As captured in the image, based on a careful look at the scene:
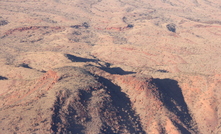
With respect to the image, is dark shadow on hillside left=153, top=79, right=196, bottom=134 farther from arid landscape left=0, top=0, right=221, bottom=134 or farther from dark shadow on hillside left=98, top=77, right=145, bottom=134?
dark shadow on hillside left=98, top=77, right=145, bottom=134

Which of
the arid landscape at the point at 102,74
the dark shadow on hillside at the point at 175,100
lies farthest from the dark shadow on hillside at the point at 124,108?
the dark shadow on hillside at the point at 175,100

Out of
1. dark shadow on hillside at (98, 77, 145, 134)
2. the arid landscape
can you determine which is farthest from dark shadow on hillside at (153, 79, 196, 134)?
dark shadow on hillside at (98, 77, 145, 134)

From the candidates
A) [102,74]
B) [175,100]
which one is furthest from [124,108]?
[175,100]

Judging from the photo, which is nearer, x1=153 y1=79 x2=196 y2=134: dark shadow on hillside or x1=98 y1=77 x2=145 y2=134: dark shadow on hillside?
x1=98 y1=77 x2=145 y2=134: dark shadow on hillside

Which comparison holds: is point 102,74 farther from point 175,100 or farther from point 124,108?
point 175,100

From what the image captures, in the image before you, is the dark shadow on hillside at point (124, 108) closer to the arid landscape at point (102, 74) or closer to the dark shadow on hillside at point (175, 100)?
the arid landscape at point (102, 74)
